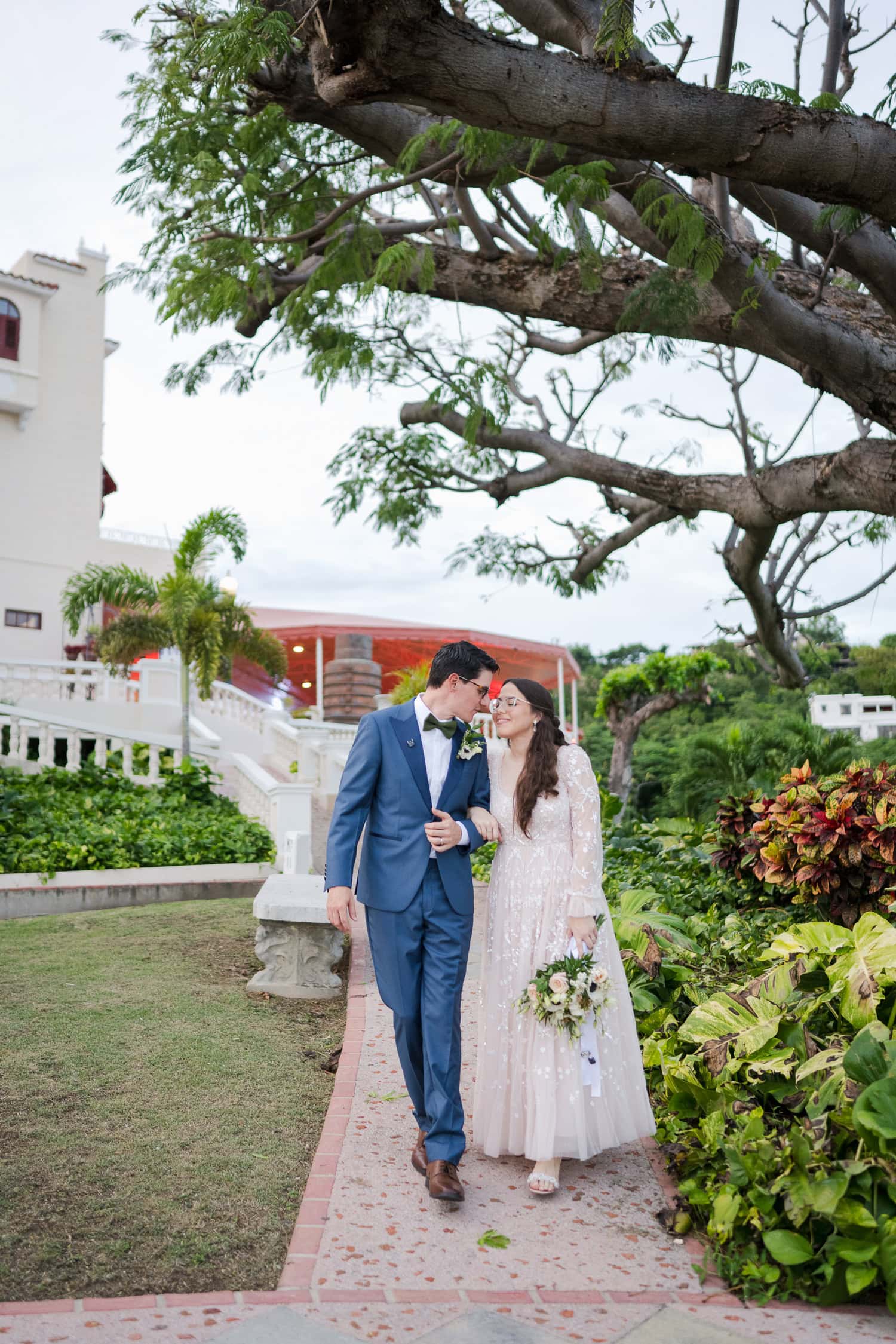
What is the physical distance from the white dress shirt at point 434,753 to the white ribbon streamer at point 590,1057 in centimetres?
91

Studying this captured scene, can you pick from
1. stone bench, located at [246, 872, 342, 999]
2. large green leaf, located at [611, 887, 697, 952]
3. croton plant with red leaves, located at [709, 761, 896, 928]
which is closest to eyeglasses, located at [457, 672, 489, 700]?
large green leaf, located at [611, 887, 697, 952]

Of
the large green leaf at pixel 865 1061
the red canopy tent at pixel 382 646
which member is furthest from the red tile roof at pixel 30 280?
the large green leaf at pixel 865 1061

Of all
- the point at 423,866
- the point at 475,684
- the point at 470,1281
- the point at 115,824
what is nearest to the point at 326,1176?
the point at 470,1281

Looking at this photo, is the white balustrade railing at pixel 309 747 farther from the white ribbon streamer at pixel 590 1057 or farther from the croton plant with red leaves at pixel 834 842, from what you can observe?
the white ribbon streamer at pixel 590 1057

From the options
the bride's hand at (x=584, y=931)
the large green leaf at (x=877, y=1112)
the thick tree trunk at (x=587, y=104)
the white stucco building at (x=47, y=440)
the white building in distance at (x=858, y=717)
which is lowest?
the large green leaf at (x=877, y=1112)

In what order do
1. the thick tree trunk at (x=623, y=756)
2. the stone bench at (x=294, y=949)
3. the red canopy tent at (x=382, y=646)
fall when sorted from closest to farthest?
1. the stone bench at (x=294, y=949)
2. the thick tree trunk at (x=623, y=756)
3. the red canopy tent at (x=382, y=646)

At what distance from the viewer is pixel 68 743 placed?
14.2 metres

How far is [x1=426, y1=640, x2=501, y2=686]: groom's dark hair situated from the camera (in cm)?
385

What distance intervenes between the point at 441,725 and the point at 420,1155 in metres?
1.47

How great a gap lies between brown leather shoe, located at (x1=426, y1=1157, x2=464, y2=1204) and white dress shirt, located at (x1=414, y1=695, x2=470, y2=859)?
117 centimetres

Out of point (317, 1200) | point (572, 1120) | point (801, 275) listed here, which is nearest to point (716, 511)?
point (801, 275)

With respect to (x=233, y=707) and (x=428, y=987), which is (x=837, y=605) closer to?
(x=428, y=987)

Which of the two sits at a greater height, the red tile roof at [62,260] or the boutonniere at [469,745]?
the red tile roof at [62,260]

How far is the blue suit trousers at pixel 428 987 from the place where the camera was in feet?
11.6
